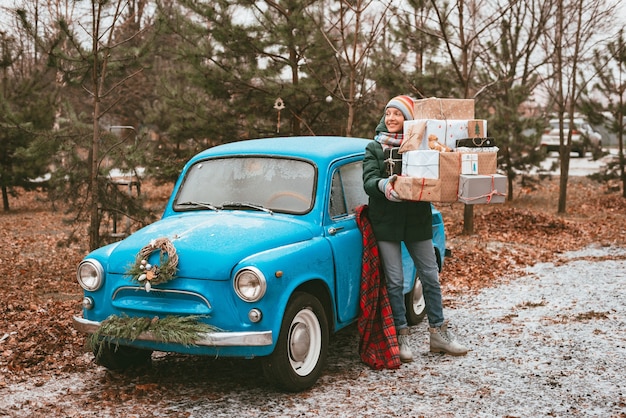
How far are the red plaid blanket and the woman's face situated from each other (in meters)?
0.74

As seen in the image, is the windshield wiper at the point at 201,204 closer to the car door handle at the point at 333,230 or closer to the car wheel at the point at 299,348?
the car door handle at the point at 333,230

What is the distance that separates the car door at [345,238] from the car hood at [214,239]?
32 cm

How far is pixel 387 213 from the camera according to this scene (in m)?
5.41

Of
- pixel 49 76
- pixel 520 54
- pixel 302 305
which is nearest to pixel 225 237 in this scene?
pixel 302 305

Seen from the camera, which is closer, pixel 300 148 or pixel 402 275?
pixel 402 275

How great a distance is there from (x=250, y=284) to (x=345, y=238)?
1.26 metres

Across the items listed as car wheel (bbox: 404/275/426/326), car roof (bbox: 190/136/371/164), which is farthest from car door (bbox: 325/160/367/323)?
car wheel (bbox: 404/275/426/326)

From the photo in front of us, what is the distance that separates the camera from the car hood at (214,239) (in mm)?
4531

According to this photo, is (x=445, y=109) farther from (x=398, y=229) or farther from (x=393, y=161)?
(x=398, y=229)

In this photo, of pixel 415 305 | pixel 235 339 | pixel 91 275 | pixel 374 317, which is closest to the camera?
pixel 235 339

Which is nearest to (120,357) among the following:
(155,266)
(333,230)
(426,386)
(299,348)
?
(155,266)

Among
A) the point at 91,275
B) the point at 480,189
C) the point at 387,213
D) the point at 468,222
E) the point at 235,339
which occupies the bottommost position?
the point at 235,339

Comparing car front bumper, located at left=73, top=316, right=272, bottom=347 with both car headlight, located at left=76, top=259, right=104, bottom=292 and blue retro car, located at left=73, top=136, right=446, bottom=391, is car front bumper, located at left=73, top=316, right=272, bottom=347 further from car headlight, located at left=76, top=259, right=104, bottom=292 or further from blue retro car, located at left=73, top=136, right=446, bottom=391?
car headlight, located at left=76, top=259, right=104, bottom=292

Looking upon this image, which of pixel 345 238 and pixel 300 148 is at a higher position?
pixel 300 148
